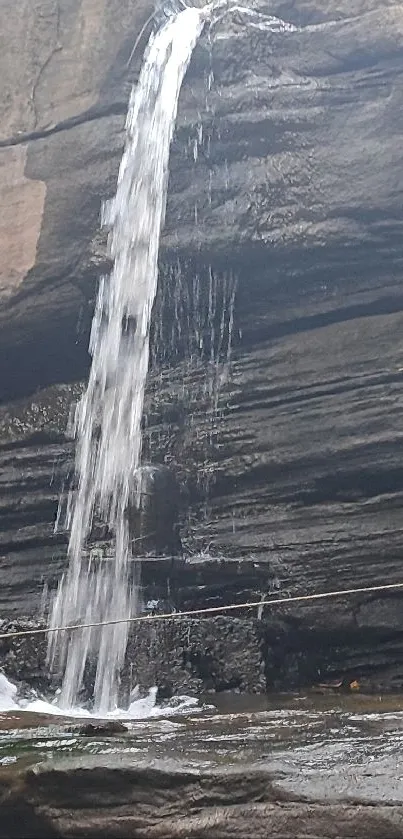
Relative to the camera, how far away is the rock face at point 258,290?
6109 millimetres

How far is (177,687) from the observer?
593 cm

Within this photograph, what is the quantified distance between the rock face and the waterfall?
14 cm

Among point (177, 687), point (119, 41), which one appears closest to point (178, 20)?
point (119, 41)

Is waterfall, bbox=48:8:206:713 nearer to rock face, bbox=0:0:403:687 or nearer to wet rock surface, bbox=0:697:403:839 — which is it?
rock face, bbox=0:0:403:687

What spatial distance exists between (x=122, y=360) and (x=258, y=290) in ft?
4.07

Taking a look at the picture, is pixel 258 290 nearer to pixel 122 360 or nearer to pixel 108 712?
pixel 122 360

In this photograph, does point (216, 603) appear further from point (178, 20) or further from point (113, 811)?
point (178, 20)

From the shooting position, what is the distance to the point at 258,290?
6770 millimetres

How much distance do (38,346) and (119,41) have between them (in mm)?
2798

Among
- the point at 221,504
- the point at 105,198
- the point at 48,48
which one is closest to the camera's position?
the point at 221,504

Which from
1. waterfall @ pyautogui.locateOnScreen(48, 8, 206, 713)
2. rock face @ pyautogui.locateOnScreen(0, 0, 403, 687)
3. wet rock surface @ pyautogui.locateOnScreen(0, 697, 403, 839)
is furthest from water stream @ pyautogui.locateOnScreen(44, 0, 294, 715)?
wet rock surface @ pyautogui.locateOnScreen(0, 697, 403, 839)

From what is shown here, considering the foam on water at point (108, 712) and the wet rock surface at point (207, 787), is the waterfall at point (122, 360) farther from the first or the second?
the wet rock surface at point (207, 787)

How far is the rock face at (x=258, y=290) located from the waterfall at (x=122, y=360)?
136 mm

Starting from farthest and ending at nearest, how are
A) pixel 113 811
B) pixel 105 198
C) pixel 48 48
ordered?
pixel 48 48 < pixel 105 198 < pixel 113 811
